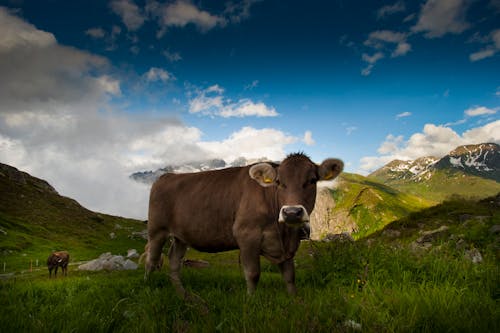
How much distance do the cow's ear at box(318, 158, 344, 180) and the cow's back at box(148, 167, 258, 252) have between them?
1.61 metres

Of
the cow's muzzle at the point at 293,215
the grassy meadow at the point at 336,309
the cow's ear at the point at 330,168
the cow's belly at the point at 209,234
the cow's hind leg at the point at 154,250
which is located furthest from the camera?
the cow's hind leg at the point at 154,250

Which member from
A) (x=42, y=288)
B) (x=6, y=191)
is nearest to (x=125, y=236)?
(x=6, y=191)

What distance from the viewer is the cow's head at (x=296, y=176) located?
276 inches

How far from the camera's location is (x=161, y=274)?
9383 millimetres

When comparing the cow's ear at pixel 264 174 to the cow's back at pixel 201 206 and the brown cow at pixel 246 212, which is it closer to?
the brown cow at pixel 246 212

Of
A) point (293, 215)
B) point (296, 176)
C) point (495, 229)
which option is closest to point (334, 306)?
point (293, 215)

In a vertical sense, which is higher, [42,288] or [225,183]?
[225,183]

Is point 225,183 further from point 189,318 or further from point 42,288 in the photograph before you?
point 42,288

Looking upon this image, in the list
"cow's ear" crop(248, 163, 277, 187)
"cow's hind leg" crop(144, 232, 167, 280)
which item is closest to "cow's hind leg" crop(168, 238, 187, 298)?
"cow's hind leg" crop(144, 232, 167, 280)

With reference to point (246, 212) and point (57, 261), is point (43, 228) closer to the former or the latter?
point (57, 261)

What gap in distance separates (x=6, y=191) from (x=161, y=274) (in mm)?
143373

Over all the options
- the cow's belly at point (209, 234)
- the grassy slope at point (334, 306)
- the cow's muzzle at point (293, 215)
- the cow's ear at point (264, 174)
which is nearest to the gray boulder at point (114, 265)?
the cow's belly at point (209, 234)

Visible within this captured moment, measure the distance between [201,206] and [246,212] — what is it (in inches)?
65.0

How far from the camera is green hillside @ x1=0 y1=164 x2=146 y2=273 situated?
75.1 metres
